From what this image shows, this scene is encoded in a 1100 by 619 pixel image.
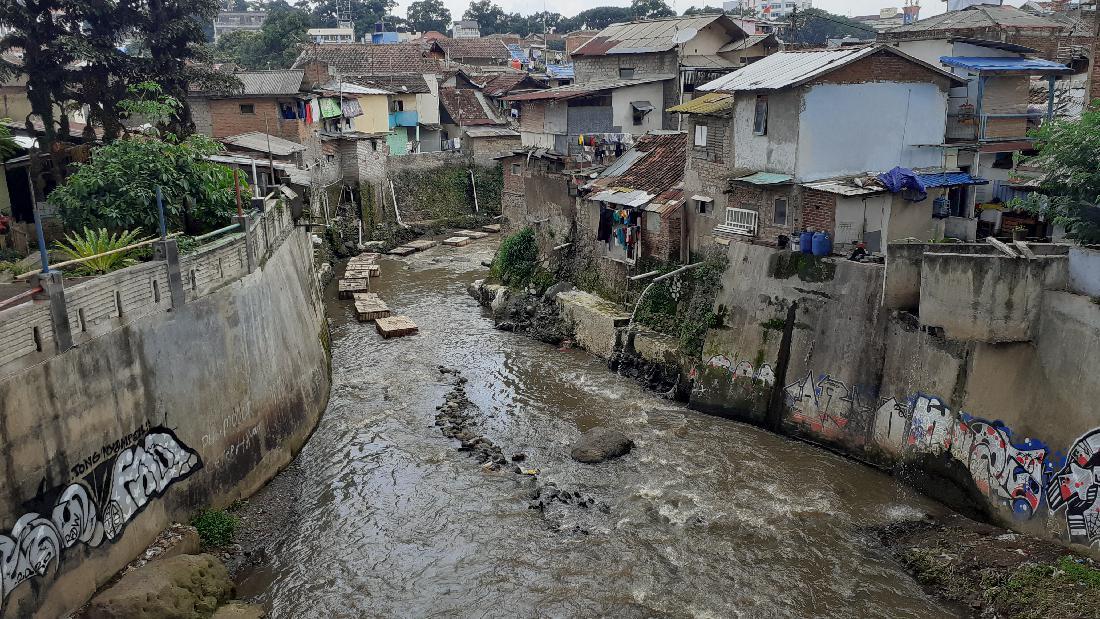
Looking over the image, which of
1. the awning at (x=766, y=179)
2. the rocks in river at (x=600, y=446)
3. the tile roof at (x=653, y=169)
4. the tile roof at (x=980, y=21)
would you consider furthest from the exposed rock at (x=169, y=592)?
the tile roof at (x=980, y=21)

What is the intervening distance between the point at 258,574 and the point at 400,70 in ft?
162

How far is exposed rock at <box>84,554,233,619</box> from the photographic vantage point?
1306cm

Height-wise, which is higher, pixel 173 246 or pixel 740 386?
pixel 173 246

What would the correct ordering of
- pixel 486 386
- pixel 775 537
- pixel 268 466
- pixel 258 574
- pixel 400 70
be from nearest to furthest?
pixel 258 574, pixel 775 537, pixel 268 466, pixel 486 386, pixel 400 70

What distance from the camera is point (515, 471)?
20.2 meters

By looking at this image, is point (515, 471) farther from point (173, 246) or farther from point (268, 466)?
point (173, 246)

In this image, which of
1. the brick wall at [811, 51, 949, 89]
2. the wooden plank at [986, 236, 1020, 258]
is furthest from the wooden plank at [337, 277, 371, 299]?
the wooden plank at [986, 236, 1020, 258]

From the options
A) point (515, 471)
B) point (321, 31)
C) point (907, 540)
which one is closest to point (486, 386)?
point (515, 471)

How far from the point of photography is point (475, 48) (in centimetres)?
7369

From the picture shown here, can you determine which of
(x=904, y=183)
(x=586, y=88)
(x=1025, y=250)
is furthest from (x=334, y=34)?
(x=1025, y=250)

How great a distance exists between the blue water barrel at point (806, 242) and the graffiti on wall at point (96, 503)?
53.4 feet

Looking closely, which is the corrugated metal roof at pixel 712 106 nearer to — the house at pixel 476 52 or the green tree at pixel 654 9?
the house at pixel 476 52

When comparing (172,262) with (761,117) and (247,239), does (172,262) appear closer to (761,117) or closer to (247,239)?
(247,239)

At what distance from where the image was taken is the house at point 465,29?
351 feet
